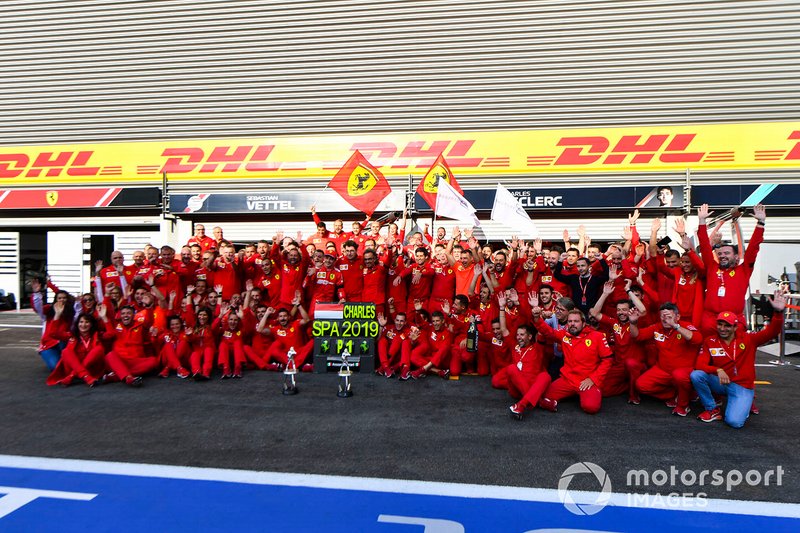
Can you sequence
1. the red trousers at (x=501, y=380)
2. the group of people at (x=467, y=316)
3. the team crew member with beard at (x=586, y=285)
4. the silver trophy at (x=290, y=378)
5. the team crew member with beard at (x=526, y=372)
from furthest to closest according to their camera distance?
the team crew member with beard at (x=586, y=285) < the red trousers at (x=501, y=380) < the silver trophy at (x=290, y=378) < the group of people at (x=467, y=316) < the team crew member with beard at (x=526, y=372)

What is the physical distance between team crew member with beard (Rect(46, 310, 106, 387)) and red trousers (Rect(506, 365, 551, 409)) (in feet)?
18.6

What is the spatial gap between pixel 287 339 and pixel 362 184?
4.11m

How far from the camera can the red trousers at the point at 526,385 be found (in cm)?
508

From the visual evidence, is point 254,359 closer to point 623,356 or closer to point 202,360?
point 202,360

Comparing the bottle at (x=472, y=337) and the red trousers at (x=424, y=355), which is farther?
the red trousers at (x=424, y=355)

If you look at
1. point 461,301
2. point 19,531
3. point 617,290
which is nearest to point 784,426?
point 617,290

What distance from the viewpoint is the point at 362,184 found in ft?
32.9

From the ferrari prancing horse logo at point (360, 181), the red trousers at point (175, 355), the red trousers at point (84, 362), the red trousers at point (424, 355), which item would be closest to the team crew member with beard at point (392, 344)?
the red trousers at point (424, 355)

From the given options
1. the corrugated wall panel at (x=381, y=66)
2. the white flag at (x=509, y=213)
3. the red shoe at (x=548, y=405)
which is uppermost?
the corrugated wall panel at (x=381, y=66)

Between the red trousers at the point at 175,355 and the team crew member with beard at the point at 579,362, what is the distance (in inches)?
204

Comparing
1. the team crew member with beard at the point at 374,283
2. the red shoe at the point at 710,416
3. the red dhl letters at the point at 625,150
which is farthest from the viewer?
the red dhl letters at the point at 625,150

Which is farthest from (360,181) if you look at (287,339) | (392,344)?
(392,344)

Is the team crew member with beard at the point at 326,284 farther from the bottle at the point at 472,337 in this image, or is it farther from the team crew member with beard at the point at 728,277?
the team crew member with beard at the point at 728,277

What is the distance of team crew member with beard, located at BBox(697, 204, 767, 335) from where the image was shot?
5633mm
